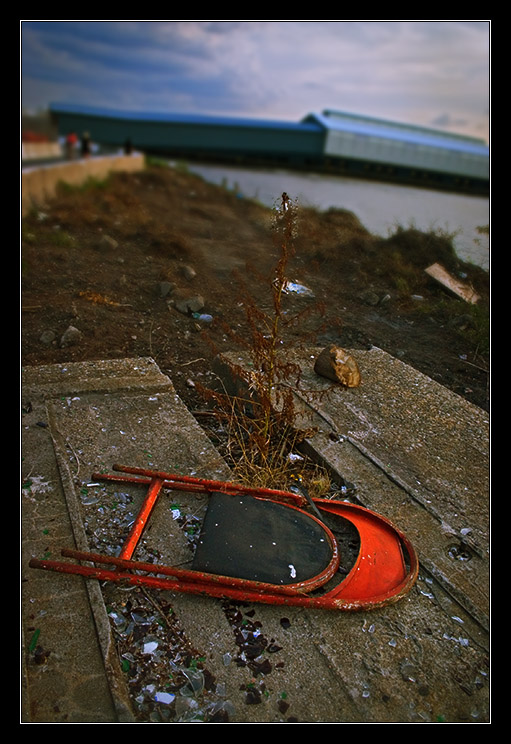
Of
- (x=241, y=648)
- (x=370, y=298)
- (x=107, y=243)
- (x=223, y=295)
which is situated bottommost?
(x=241, y=648)

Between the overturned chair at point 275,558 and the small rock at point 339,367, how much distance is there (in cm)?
129

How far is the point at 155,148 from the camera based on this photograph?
604 inches

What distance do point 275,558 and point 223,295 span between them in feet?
12.4

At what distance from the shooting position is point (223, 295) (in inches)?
216

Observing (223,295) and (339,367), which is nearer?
(339,367)

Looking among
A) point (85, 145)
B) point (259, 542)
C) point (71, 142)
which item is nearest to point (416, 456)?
point (259, 542)

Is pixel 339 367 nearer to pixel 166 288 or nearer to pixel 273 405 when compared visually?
pixel 273 405

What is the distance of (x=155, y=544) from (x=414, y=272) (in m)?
4.39

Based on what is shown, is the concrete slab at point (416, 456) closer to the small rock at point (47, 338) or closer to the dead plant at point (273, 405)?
the dead plant at point (273, 405)

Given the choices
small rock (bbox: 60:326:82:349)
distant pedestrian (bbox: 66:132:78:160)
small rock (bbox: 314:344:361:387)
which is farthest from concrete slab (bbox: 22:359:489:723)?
distant pedestrian (bbox: 66:132:78:160)

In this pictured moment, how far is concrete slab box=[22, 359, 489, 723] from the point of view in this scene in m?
1.71

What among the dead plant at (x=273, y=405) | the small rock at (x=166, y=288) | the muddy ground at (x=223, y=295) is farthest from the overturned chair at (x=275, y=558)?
the small rock at (x=166, y=288)

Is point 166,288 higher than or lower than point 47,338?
higher

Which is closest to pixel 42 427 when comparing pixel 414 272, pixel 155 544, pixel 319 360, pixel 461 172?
pixel 155 544
